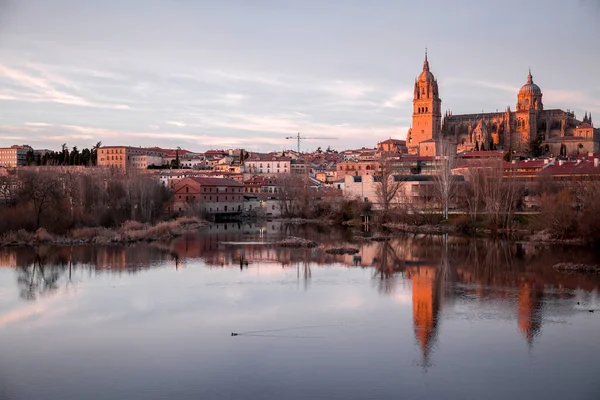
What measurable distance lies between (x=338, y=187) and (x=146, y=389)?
34895 mm

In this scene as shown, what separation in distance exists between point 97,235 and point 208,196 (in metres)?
16.2

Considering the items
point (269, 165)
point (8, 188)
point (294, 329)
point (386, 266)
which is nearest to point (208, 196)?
point (8, 188)

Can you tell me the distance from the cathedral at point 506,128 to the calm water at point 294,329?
38587mm

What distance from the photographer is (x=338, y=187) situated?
4116 centimetres

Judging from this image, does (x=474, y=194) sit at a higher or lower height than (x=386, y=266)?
higher

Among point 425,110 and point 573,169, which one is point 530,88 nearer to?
point 425,110

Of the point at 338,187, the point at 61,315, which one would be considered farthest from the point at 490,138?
the point at 61,315

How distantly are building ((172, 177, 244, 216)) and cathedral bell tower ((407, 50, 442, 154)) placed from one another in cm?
2717

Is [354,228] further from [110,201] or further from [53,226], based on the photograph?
[53,226]

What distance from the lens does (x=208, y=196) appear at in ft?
118

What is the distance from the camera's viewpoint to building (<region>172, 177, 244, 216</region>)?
33844 millimetres

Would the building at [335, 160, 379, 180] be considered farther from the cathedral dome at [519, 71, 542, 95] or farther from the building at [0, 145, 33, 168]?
the building at [0, 145, 33, 168]

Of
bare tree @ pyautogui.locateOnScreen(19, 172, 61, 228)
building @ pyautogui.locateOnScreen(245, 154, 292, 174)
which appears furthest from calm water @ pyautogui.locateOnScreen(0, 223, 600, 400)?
building @ pyautogui.locateOnScreen(245, 154, 292, 174)

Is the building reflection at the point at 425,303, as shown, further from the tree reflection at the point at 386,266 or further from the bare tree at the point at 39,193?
the bare tree at the point at 39,193
